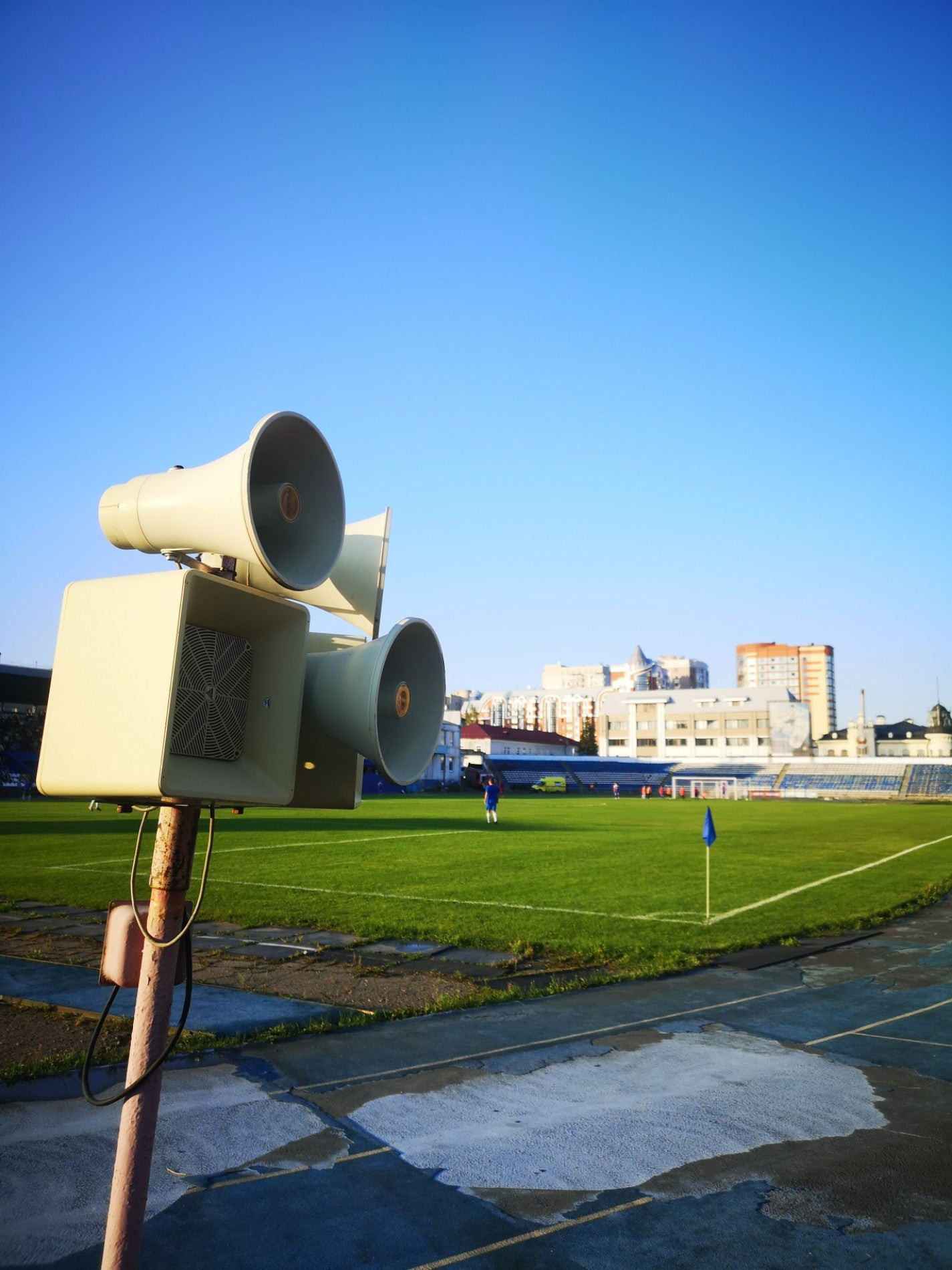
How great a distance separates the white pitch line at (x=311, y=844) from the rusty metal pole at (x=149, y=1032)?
642 inches

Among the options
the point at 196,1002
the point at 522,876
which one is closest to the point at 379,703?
the point at 196,1002

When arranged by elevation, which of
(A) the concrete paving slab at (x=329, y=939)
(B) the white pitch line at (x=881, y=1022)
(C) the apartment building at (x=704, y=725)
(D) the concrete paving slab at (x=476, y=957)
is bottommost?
(A) the concrete paving slab at (x=329, y=939)

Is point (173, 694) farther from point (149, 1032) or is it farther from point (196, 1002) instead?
point (196, 1002)

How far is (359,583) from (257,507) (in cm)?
61

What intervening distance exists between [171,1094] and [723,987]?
5.37 m

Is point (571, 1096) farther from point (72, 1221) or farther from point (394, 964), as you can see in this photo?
point (394, 964)

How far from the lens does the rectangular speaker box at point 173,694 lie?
2.19 meters

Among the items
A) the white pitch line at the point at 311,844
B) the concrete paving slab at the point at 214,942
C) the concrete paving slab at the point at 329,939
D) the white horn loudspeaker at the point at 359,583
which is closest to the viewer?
the white horn loudspeaker at the point at 359,583

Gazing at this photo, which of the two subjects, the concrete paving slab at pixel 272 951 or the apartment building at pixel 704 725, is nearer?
the concrete paving slab at pixel 272 951

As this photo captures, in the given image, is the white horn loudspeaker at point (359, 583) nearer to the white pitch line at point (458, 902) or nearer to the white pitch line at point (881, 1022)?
the white pitch line at point (881, 1022)

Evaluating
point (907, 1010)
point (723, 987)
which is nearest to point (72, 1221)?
point (723, 987)

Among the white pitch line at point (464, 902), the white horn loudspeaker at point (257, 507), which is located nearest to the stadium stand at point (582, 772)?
the white pitch line at point (464, 902)

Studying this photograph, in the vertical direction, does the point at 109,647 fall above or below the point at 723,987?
above

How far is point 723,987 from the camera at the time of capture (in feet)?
28.6
